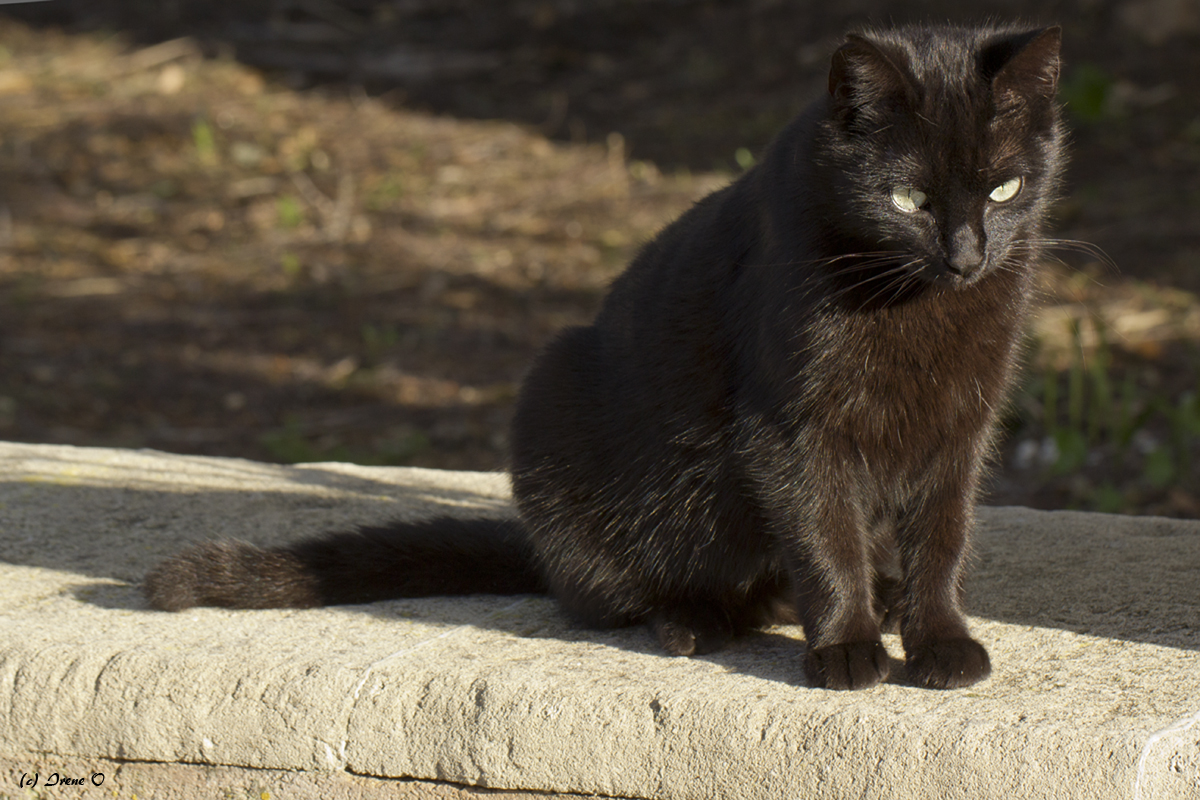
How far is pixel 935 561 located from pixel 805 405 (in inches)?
15.7

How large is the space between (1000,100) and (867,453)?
1.95 ft

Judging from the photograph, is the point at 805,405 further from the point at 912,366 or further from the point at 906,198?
the point at 906,198

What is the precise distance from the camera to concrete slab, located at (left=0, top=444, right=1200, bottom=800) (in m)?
1.73

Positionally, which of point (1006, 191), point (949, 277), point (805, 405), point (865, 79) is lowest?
point (805, 405)

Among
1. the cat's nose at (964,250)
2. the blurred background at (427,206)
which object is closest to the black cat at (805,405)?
the cat's nose at (964,250)

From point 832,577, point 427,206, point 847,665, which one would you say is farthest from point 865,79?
point 427,206

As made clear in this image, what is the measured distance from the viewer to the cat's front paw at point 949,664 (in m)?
1.93

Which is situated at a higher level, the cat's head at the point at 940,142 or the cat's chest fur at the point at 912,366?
the cat's head at the point at 940,142

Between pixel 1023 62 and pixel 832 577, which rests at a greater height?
pixel 1023 62

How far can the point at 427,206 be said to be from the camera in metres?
6.62

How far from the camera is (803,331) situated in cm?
192

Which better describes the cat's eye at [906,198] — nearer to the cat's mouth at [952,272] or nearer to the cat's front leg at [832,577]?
the cat's mouth at [952,272]

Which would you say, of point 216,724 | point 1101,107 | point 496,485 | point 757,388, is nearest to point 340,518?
point 496,485

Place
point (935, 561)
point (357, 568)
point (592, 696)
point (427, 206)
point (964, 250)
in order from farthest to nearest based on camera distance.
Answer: point (427, 206) < point (357, 568) < point (935, 561) < point (592, 696) < point (964, 250)
